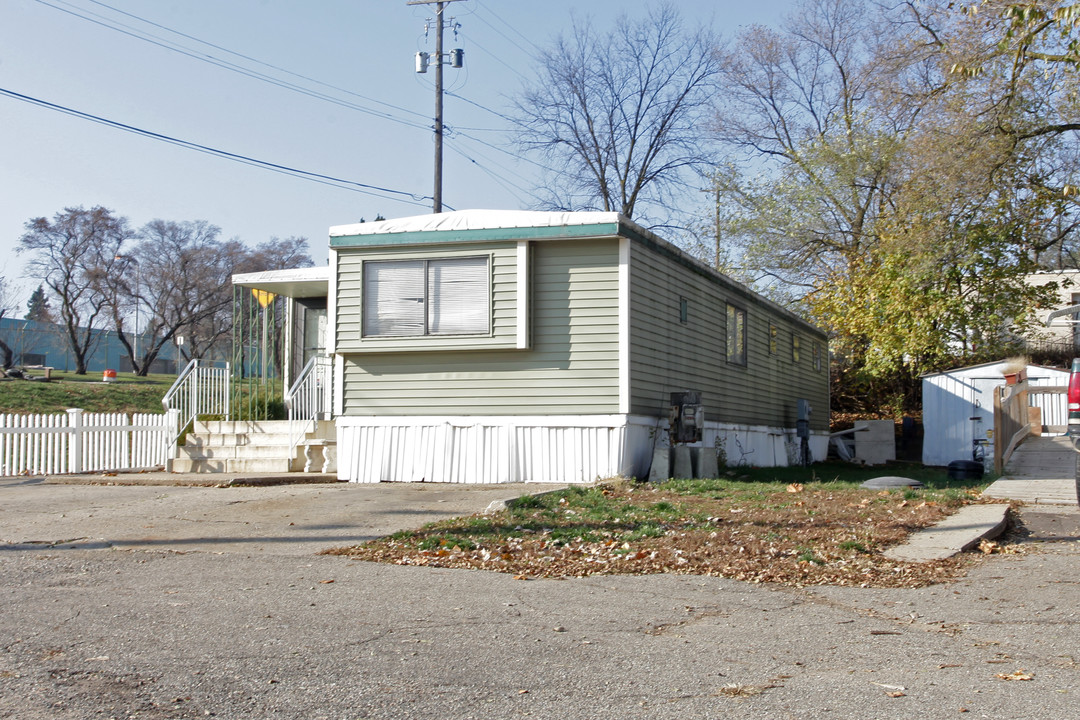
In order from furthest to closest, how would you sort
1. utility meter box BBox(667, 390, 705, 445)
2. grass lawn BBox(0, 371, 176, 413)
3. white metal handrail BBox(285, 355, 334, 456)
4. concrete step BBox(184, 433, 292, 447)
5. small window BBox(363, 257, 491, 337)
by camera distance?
grass lawn BBox(0, 371, 176, 413) < white metal handrail BBox(285, 355, 334, 456) < concrete step BBox(184, 433, 292, 447) < utility meter box BBox(667, 390, 705, 445) < small window BBox(363, 257, 491, 337)

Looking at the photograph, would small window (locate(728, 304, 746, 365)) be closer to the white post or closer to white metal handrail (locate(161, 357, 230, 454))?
white metal handrail (locate(161, 357, 230, 454))

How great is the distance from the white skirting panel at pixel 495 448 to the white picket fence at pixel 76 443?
13.9 feet

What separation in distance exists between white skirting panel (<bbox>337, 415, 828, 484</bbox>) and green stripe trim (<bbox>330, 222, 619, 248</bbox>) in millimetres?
2288

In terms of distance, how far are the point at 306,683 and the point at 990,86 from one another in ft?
58.9

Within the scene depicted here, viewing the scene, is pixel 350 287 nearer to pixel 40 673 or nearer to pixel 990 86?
pixel 40 673

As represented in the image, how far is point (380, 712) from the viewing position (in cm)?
364

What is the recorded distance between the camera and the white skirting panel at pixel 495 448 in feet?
40.4

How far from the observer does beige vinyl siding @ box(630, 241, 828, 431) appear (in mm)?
12875

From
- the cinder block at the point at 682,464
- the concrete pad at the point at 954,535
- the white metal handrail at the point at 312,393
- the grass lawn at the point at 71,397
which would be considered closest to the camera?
the concrete pad at the point at 954,535

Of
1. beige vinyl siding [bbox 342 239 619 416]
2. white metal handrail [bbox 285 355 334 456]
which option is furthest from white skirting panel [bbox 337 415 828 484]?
white metal handrail [bbox 285 355 334 456]

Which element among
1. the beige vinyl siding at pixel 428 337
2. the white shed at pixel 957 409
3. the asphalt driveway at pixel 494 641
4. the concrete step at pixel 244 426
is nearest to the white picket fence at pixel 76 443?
the concrete step at pixel 244 426

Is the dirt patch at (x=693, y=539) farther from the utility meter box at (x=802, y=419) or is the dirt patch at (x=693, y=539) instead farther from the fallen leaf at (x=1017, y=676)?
the utility meter box at (x=802, y=419)

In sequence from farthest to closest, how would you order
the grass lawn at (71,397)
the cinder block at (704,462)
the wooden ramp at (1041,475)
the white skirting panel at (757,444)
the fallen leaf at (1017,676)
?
1. the grass lawn at (71,397)
2. the white skirting panel at (757,444)
3. the cinder block at (704,462)
4. the wooden ramp at (1041,475)
5. the fallen leaf at (1017,676)

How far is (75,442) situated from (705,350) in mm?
9739
